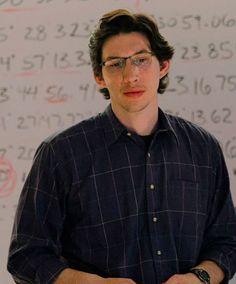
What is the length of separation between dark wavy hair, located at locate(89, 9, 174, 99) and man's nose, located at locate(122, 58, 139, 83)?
0.27 ft

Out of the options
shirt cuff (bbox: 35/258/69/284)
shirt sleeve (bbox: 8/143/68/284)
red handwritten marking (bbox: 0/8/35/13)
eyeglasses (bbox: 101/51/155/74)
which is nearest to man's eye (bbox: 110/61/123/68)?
eyeglasses (bbox: 101/51/155/74)

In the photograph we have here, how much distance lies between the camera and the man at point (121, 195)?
1.19 meters

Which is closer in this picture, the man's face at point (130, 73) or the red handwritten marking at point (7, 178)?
the man's face at point (130, 73)

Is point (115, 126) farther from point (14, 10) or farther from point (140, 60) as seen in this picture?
point (14, 10)

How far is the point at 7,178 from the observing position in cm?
174

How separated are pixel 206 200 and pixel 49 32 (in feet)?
2.53

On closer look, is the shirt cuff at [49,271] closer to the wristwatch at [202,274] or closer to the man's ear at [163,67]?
the wristwatch at [202,274]

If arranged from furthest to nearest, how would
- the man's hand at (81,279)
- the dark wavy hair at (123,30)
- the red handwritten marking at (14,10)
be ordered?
the red handwritten marking at (14,10) → the dark wavy hair at (123,30) → the man's hand at (81,279)

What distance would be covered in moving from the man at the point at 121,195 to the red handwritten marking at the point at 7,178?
0.52 m

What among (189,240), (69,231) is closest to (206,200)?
(189,240)

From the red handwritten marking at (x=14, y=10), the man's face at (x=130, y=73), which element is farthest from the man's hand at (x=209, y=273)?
the red handwritten marking at (x=14, y=10)

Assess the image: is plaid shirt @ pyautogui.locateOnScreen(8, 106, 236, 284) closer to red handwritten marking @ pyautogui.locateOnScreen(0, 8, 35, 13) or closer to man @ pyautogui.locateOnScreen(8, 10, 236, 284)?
man @ pyautogui.locateOnScreen(8, 10, 236, 284)

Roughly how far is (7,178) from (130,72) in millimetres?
714

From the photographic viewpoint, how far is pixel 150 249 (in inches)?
47.2
